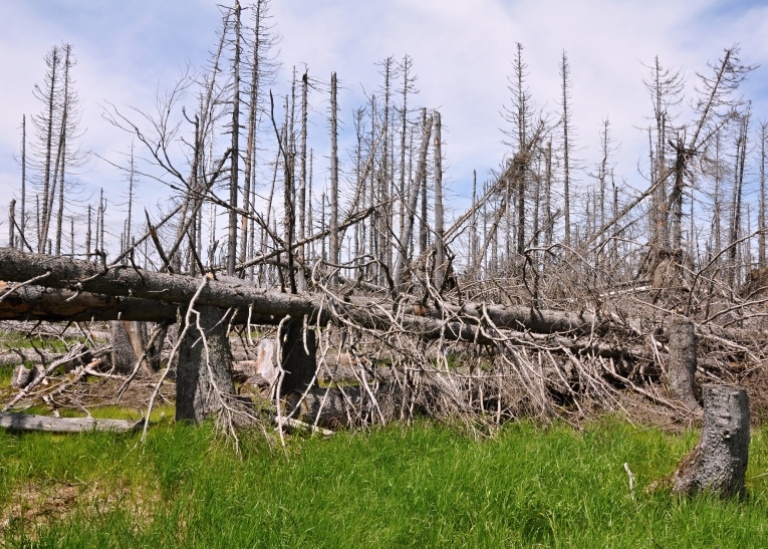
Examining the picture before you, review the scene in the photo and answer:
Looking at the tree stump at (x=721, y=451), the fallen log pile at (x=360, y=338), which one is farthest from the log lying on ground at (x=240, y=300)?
the tree stump at (x=721, y=451)

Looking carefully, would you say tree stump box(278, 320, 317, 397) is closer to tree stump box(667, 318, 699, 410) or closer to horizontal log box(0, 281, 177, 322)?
horizontal log box(0, 281, 177, 322)

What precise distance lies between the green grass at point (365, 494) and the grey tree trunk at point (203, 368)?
34cm

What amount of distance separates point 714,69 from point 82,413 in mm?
16704

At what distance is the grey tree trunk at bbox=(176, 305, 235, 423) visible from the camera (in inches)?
210

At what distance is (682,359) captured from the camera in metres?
6.70

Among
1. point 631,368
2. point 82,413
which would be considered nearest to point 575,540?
point 631,368

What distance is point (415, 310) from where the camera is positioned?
6.68 metres

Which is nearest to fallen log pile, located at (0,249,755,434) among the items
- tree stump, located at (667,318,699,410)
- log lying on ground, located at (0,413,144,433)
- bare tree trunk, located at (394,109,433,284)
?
tree stump, located at (667,318,699,410)

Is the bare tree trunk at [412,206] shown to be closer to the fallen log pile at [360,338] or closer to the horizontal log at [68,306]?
the fallen log pile at [360,338]

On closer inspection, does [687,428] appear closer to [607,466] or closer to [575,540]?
[607,466]

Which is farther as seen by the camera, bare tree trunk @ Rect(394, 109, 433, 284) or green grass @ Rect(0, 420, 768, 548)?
bare tree trunk @ Rect(394, 109, 433, 284)

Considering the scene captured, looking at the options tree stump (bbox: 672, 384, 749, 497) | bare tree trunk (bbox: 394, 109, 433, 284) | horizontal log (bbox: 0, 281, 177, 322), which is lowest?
tree stump (bbox: 672, 384, 749, 497)

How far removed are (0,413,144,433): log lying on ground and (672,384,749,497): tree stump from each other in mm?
4734

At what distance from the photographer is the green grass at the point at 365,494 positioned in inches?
122
